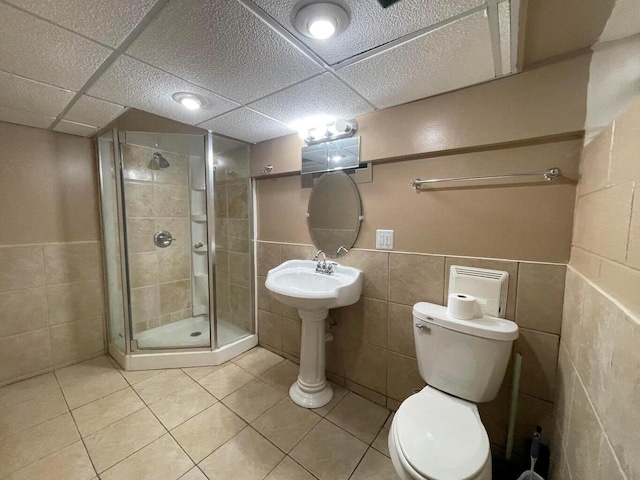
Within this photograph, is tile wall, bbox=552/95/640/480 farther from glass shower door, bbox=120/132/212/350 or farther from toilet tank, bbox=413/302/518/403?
glass shower door, bbox=120/132/212/350

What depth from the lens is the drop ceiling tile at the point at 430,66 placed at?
90cm

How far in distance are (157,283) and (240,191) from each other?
1.27 m

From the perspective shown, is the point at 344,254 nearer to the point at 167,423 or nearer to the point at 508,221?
the point at 508,221

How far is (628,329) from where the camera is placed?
0.58m

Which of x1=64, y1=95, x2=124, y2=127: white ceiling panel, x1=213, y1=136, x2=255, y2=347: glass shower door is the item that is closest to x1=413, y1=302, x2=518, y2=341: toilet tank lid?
x1=213, y1=136, x2=255, y2=347: glass shower door

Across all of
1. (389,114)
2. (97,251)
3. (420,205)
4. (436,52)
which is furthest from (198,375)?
(436,52)

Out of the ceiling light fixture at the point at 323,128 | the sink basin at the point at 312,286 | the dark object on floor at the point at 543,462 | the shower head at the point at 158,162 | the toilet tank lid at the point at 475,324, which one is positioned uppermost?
the ceiling light fixture at the point at 323,128

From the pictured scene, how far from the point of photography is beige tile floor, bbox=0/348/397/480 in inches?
48.4

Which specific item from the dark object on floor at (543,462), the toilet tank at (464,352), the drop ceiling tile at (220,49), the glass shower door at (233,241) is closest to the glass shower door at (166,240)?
the glass shower door at (233,241)

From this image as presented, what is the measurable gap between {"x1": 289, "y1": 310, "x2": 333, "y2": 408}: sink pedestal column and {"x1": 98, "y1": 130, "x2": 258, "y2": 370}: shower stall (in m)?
0.81

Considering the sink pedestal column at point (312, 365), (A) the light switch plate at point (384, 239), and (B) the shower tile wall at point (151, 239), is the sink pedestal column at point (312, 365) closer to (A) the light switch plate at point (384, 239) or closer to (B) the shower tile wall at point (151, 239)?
(A) the light switch plate at point (384, 239)

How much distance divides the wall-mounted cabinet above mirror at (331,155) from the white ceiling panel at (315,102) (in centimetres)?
18

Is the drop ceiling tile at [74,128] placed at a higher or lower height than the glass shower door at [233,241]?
higher

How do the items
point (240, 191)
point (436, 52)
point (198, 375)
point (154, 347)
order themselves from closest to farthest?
point (436, 52) < point (198, 375) < point (154, 347) < point (240, 191)
